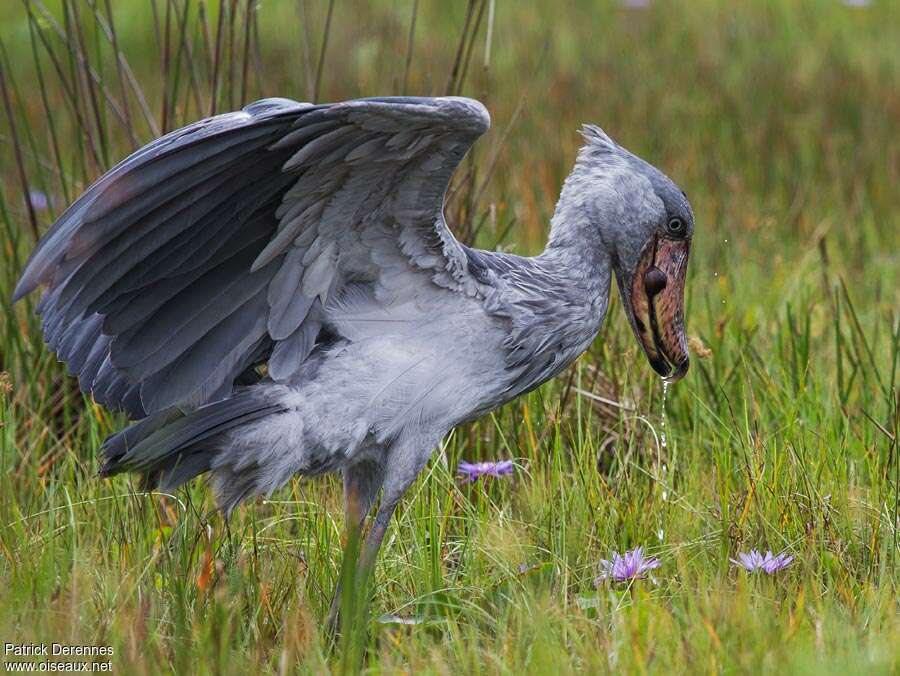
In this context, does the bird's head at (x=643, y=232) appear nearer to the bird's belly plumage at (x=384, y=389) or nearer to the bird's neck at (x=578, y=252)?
the bird's neck at (x=578, y=252)

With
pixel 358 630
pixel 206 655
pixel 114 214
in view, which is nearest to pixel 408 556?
pixel 358 630

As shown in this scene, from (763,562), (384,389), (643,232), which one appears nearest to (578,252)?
(643,232)

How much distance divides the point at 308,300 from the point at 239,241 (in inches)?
8.3

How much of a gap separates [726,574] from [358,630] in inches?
35.6

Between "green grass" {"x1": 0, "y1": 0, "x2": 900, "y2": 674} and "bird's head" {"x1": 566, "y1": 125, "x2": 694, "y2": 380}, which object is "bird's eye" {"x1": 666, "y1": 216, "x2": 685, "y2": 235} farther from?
"green grass" {"x1": 0, "y1": 0, "x2": 900, "y2": 674}

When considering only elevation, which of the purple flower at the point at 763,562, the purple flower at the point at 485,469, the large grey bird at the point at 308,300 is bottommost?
the purple flower at the point at 485,469

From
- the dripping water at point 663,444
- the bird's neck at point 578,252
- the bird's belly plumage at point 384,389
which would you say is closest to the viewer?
the bird's belly plumage at point 384,389

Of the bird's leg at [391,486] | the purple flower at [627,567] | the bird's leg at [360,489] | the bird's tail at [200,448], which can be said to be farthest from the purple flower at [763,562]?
the bird's tail at [200,448]

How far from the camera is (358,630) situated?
2947mm

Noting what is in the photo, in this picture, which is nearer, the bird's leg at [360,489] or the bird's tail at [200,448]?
the bird's tail at [200,448]

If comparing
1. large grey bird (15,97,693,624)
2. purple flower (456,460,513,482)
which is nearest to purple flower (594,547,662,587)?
large grey bird (15,97,693,624)

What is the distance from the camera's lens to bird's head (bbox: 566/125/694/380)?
355cm

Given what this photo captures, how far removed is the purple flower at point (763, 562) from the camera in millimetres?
3262

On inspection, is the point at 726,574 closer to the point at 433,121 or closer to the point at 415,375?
the point at 415,375
